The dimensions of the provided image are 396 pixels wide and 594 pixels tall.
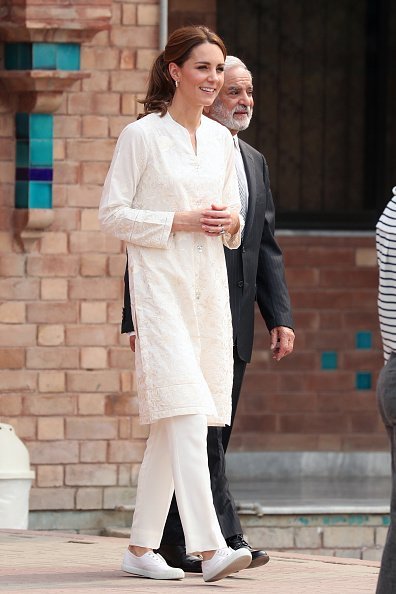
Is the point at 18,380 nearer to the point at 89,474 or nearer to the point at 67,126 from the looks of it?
the point at 89,474

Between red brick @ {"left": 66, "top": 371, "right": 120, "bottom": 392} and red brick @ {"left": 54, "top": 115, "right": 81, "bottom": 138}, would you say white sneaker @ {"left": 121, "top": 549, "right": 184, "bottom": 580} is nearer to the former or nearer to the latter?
red brick @ {"left": 66, "top": 371, "right": 120, "bottom": 392}

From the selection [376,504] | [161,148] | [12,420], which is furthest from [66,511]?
[161,148]

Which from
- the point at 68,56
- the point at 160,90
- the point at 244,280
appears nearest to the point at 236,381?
the point at 244,280

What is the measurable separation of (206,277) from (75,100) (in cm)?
335

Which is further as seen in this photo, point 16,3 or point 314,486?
point 314,486

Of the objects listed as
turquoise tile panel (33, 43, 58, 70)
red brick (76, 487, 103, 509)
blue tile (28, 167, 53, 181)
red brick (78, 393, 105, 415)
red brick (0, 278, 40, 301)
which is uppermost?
turquoise tile panel (33, 43, 58, 70)

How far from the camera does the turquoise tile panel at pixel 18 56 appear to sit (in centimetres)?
926

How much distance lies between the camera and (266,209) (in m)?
7.10

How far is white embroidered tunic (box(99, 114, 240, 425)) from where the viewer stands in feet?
20.4

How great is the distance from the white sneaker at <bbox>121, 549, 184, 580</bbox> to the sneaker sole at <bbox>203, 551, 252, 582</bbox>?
7.1 inches

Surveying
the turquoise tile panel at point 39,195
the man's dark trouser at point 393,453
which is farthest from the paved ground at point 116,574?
the turquoise tile panel at point 39,195

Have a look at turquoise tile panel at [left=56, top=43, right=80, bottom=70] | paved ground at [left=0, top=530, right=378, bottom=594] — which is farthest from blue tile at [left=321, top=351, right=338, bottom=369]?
paved ground at [left=0, top=530, right=378, bottom=594]

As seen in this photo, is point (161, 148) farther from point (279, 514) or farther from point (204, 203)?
point (279, 514)

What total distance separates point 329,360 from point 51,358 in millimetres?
2961
